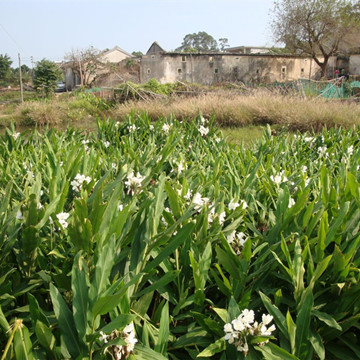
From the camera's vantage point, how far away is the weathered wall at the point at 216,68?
36.8 metres

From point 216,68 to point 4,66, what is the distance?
3865cm

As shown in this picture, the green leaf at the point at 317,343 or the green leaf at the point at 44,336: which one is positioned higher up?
the green leaf at the point at 44,336

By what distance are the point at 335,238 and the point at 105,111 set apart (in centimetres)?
1640

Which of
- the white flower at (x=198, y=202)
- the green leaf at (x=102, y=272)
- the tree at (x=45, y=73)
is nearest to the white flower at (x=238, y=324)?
the green leaf at (x=102, y=272)

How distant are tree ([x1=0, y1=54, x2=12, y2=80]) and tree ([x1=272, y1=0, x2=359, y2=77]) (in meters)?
41.5

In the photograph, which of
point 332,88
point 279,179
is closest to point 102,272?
point 279,179

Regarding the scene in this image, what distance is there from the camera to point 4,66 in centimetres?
6066

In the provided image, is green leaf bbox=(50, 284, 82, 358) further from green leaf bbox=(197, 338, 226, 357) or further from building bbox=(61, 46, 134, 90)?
building bbox=(61, 46, 134, 90)

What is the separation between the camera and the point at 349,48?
40.1 meters

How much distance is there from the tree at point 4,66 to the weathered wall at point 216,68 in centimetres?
3090

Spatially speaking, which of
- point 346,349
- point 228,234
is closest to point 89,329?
point 228,234

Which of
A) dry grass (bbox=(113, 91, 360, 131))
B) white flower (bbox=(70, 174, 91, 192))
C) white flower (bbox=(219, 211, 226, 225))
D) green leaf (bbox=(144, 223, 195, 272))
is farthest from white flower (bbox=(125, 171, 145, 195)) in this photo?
dry grass (bbox=(113, 91, 360, 131))

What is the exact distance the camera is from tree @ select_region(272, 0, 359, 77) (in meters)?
34.1

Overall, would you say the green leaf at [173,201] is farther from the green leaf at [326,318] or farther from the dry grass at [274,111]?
the dry grass at [274,111]
